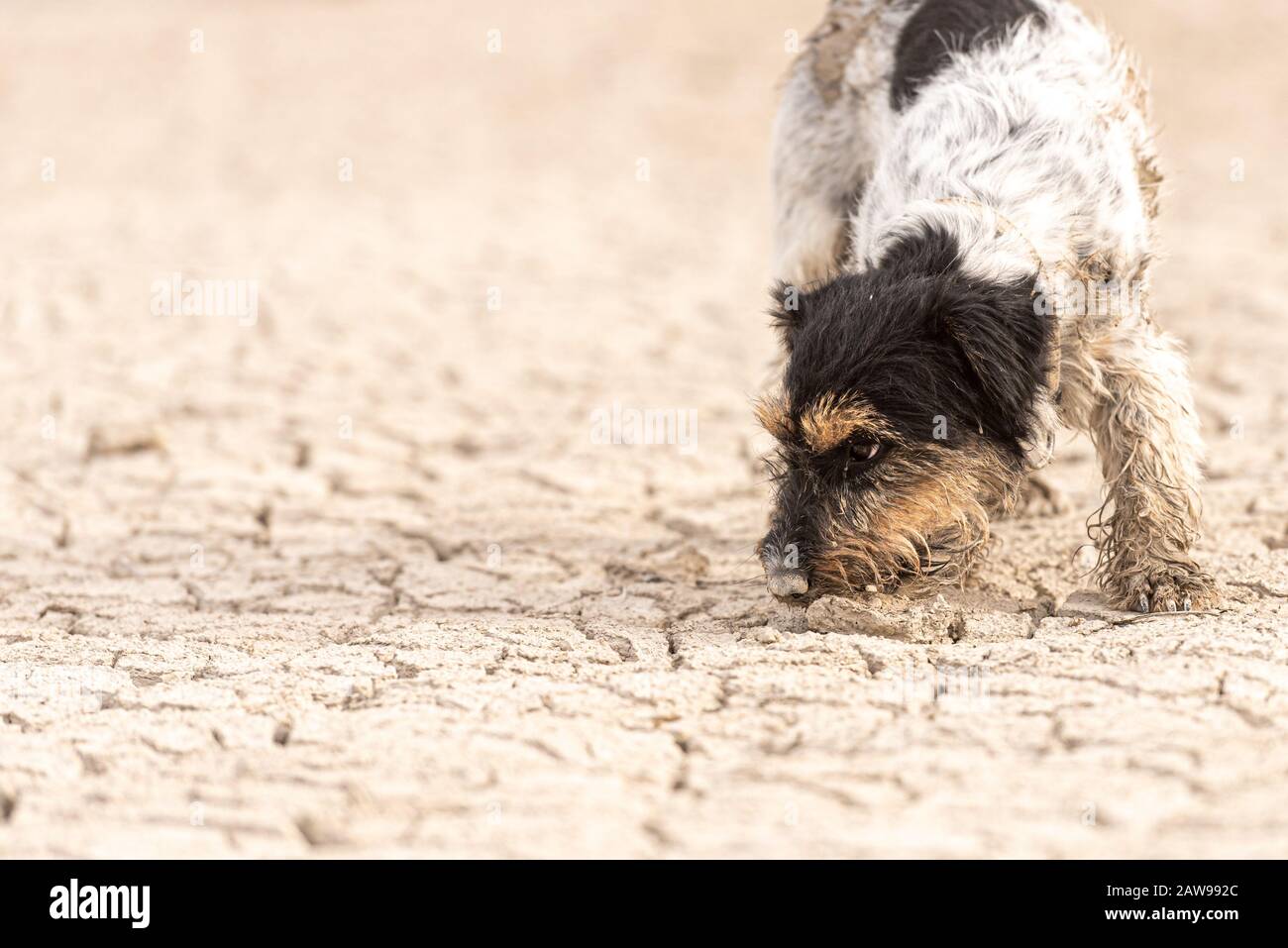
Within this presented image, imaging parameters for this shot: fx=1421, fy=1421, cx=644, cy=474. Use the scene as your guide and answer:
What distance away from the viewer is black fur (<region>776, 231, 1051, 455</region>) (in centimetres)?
372

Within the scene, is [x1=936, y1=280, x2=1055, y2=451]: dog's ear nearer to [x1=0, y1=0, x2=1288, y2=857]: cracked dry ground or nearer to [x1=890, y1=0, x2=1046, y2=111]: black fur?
[x1=0, y1=0, x2=1288, y2=857]: cracked dry ground

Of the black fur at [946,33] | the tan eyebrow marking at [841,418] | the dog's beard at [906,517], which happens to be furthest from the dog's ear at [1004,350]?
the black fur at [946,33]

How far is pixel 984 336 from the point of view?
3.69 meters

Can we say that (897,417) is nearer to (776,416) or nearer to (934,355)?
(934,355)

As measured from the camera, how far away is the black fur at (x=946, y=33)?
4.74m

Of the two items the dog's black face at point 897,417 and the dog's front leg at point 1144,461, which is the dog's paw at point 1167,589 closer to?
the dog's front leg at point 1144,461

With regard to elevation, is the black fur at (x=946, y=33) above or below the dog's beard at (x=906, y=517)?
above

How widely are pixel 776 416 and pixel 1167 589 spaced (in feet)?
4.20

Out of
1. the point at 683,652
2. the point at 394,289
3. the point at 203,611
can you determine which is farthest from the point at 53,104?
the point at 683,652

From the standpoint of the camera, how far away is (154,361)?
739 centimetres

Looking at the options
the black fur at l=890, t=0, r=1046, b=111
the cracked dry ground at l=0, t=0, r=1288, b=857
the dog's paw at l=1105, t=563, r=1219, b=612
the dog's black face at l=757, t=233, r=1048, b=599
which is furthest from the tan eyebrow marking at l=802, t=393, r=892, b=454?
the black fur at l=890, t=0, r=1046, b=111

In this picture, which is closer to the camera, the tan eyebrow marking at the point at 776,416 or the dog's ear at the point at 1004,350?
the dog's ear at the point at 1004,350

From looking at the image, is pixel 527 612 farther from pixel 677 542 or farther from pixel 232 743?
pixel 232 743

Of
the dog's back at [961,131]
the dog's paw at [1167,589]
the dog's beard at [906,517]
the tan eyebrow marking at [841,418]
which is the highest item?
the dog's back at [961,131]
